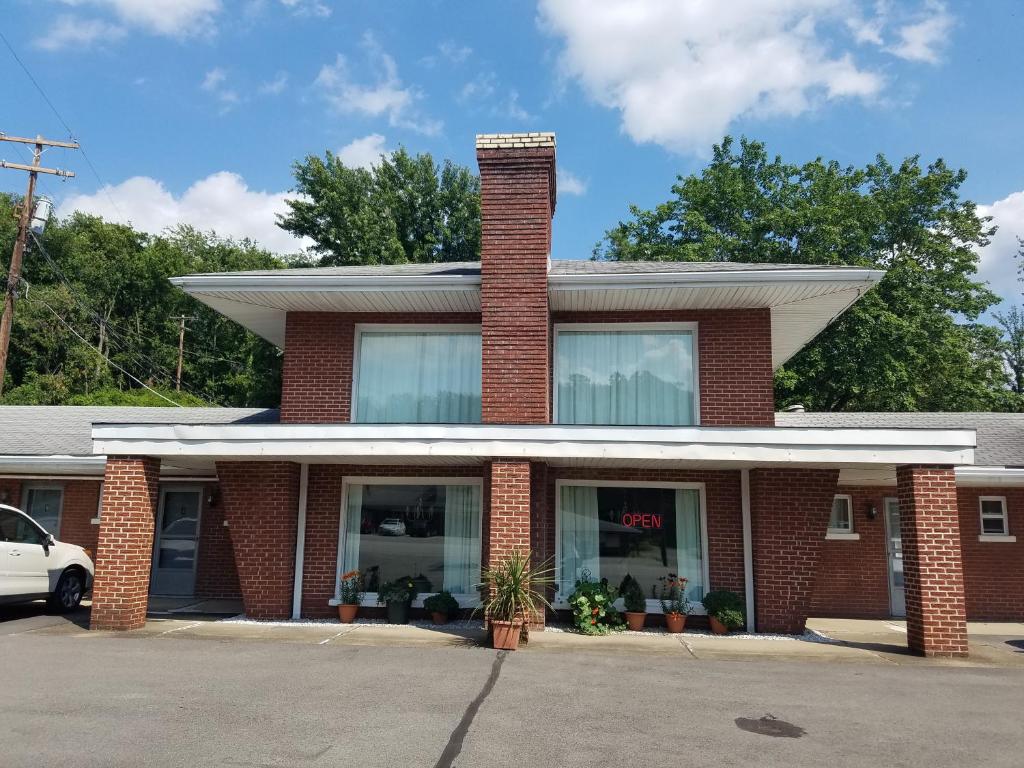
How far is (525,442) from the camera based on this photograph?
10.1m

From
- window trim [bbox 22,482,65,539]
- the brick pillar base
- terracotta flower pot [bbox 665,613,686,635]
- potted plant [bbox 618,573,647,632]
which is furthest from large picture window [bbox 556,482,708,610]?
window trim [bbox 22,482,65,539]

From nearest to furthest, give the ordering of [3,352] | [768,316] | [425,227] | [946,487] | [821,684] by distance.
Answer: [821,684]
[946,487]
[768,316]
[3,352]
[425,227]

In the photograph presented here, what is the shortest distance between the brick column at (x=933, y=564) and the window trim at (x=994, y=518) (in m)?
4.83

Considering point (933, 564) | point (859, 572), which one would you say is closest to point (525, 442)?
point (933, 564)

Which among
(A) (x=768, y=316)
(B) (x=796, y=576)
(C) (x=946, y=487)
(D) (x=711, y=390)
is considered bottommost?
(B) (x=796, y=576)

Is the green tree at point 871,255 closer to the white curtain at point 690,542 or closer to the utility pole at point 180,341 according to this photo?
the white curtain at point 690,542

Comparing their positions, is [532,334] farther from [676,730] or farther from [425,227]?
[425,227]

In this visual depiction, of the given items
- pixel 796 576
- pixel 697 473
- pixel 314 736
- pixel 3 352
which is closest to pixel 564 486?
pixel 697 473

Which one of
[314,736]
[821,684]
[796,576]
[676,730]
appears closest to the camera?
[314,736]

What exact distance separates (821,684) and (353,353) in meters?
8.25

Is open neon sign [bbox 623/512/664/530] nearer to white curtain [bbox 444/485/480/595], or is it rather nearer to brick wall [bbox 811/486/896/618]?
white curtain [bbox 444/485/480/595]

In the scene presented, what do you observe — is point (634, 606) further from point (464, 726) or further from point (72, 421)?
point (72, 421)

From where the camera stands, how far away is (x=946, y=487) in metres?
9.78

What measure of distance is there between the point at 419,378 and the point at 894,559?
9.23 meters
